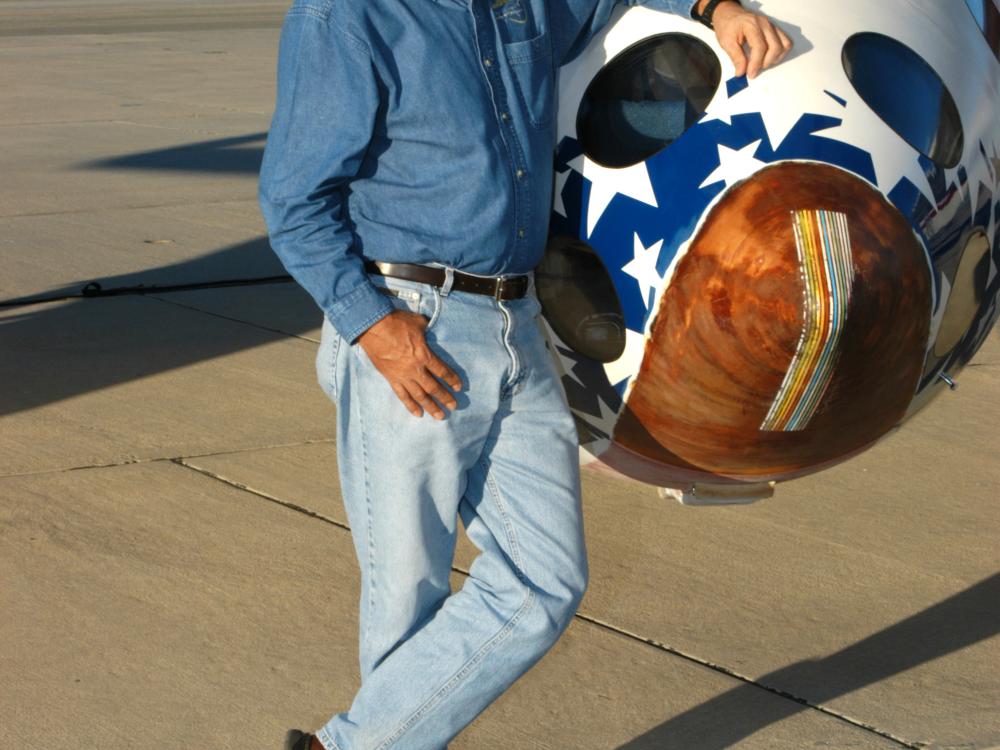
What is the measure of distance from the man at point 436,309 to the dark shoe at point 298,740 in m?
0.06

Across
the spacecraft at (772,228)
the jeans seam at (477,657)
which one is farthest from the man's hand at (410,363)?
the spacecraft at (772,228)

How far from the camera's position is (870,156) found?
2844 mm

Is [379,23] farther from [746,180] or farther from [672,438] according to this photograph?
[672,438]

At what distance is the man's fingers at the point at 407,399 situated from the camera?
2.64 meters

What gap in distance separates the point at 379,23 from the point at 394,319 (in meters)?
0.49

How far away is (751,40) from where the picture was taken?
282 centimetres

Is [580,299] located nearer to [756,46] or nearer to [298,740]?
[756,46]

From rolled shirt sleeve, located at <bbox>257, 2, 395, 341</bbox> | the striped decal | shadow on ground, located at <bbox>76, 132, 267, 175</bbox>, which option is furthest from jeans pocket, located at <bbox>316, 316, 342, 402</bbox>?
shadow on ground, located at <bbox>76, 132, 267, 175</bbox>

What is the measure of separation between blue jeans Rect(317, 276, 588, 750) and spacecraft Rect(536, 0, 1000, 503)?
0.26 meters

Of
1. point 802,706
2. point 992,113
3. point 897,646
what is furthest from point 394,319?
point 897,646

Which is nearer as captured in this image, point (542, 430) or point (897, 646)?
point (542, 430)

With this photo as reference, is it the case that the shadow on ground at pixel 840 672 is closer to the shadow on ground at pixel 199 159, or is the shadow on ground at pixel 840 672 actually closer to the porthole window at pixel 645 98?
the porthole window at pixel 645 98

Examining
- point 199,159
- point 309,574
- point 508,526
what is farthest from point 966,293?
point 199,159

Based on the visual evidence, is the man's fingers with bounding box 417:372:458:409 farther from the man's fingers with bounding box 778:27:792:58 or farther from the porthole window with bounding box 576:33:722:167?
the man's fingers with bounding box 778:27:792:58
